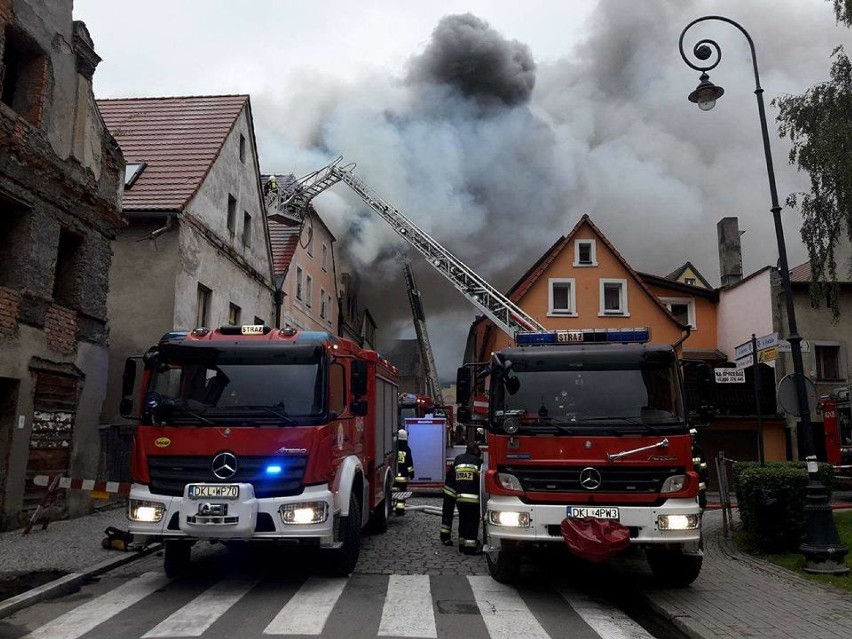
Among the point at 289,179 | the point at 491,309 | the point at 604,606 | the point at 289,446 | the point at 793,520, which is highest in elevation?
the point at 289,179

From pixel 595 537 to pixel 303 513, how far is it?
2784 mm

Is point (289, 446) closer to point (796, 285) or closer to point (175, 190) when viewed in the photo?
point (175, 190)

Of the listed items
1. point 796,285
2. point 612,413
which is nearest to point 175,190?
point 612,413

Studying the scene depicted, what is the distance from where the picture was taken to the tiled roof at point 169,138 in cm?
1653

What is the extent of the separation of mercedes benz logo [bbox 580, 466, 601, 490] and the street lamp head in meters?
5.59

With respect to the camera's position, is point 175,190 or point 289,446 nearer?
point 289,446

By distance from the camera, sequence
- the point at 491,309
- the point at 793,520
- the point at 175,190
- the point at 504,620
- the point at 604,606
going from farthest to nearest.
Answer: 1. the point at 491,309
2. the point at 175,190
3. the point at 793,520
4. the point at 604,606
5. the point at 504,620

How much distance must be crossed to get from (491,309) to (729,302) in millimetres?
9929

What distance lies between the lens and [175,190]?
656 inches

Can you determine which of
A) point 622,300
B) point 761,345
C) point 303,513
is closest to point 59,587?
point 303,513

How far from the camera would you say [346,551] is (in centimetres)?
765

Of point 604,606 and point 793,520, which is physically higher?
point 793,520

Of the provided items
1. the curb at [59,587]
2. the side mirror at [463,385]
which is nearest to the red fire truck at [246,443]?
the curb at [59,587]

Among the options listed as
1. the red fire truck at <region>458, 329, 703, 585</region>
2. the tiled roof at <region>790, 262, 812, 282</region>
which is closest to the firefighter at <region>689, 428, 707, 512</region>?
the red fire truck at <region>458, 329, 703, 585</region>
